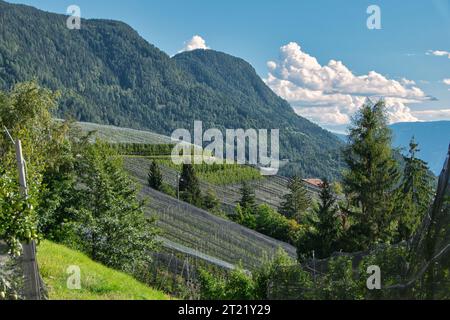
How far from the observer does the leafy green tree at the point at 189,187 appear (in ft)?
200

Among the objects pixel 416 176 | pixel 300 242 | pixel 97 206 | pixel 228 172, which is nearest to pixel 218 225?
pixel 300 242

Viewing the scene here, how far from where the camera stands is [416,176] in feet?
103

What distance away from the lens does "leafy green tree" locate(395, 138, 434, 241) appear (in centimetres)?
2647

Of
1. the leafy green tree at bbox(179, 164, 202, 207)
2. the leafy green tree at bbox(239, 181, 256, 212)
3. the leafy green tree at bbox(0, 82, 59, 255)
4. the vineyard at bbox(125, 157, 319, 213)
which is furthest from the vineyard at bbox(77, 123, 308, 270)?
the leafy green tree at bbox(0, 82, 59, 255)

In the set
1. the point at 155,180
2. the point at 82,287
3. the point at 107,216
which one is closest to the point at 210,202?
the point at 155,180

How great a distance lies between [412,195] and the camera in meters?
30.0

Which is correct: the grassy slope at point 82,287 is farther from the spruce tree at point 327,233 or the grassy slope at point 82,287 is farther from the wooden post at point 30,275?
the spruce tree at point 327,233

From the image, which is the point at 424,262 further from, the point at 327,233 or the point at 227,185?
the point at 227,185

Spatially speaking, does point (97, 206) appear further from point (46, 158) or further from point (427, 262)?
point (427, 262)

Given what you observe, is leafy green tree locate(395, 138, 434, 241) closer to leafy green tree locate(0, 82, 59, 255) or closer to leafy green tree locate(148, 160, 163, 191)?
leafy green tree locate(0, 82, 59, 255)

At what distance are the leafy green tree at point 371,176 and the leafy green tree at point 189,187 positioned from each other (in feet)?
120

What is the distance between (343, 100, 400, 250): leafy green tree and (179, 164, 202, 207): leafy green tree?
3671cm
